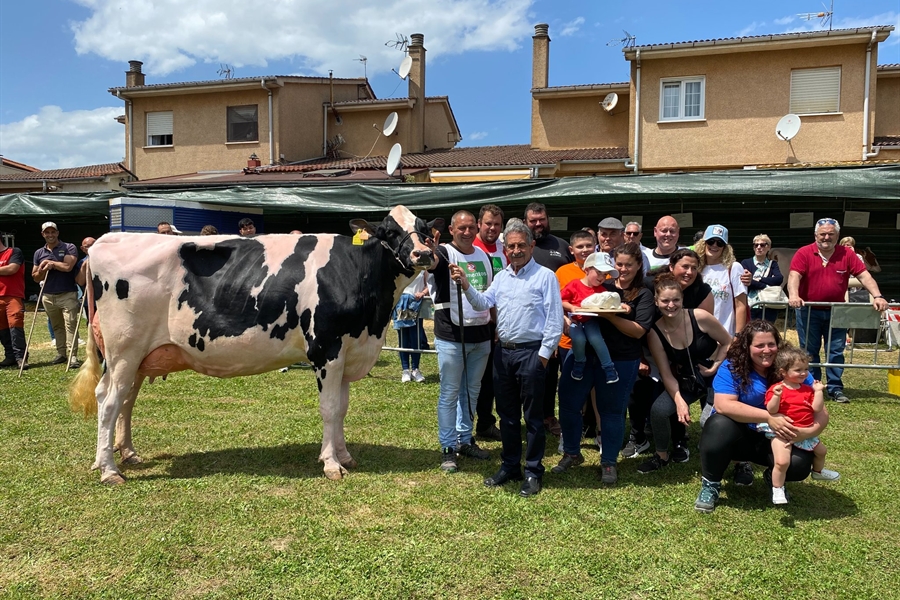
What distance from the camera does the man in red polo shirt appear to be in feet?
24.7

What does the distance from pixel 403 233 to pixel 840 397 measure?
557 cm

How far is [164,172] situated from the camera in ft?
83.8

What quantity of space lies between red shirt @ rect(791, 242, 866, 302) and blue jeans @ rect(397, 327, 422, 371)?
4.64 meters

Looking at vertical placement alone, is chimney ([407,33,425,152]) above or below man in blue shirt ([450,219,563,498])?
above

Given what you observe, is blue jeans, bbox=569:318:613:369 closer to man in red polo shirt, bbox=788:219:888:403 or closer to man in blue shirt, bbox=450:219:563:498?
man in blue shirt, bbox=450:219:563:498

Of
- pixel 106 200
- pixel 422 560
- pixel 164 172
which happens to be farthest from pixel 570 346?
pixel 164 172

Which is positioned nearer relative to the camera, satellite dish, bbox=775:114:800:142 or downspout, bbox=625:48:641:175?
satellite dish, bbox=775:114:800:142

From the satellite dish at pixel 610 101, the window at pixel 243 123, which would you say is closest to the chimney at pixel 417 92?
the window at pixel 243 123

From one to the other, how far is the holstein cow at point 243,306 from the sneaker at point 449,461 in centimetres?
80

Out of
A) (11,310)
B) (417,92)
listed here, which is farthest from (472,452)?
(417,92)

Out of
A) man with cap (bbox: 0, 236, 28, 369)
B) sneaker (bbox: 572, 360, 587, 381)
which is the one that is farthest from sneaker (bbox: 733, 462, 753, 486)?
man with cap (bbox: 0, 236, 28, 369)

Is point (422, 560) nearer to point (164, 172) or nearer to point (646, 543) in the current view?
point (646, 543)

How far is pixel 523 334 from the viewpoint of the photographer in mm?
4523

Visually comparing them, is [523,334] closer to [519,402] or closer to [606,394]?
[519,402]
